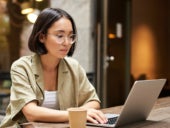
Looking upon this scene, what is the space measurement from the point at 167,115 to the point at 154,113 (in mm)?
89

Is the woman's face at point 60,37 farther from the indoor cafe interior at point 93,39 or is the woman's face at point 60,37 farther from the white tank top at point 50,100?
the indoor cafe interior at point 93,39

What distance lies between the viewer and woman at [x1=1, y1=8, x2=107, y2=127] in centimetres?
174

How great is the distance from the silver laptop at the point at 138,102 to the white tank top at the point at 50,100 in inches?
13.8

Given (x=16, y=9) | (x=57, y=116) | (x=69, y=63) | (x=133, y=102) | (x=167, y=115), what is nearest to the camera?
(x=133, y=102)

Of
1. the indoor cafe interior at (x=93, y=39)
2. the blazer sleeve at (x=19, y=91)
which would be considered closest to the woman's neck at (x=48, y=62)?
the blazer sleeve at (x=19, y=91)

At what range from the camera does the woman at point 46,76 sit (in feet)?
5.71

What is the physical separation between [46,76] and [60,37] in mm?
222

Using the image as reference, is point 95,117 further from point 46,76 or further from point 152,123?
point 46,76

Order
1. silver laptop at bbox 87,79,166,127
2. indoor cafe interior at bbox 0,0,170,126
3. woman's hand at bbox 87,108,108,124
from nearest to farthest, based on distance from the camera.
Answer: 1. silver laptop at bbox 87,79,166,127
2. woman's hand at bbox 87,108,108,124
3. indoor cafe interior at bbox 0,0,170,126

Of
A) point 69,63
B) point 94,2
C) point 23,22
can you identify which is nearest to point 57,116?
point 69,63

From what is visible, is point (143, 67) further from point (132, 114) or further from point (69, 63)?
point (132, 114)

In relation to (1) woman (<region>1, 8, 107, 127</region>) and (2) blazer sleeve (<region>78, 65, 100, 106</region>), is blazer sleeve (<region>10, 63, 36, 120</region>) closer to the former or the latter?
(1) woman (<region>1, 8, 107, 127</region>)

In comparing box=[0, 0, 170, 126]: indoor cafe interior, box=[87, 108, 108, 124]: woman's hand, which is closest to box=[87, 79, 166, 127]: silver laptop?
box=[87, 108, 108, 124]: woman's hand

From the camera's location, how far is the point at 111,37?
195 inches
